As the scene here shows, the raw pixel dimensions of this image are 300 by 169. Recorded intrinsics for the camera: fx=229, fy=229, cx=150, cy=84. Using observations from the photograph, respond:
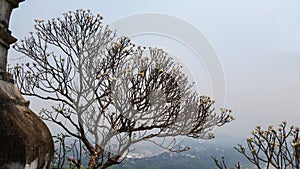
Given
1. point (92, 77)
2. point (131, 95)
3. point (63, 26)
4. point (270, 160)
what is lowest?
point (270, 160)

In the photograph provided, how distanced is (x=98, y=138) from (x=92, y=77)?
1.73 meters

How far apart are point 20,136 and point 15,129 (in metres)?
0.08

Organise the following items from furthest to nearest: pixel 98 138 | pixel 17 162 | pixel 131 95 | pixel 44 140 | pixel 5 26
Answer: pixel 98 138
pixel 131 95
pixel 5 26
pixel 44 140
pixel 17 162

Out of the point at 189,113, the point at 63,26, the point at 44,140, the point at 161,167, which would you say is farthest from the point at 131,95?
the point at 161,167

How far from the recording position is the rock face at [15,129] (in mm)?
1938

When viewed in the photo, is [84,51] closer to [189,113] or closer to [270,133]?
[189,113]

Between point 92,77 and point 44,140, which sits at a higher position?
point 92,77

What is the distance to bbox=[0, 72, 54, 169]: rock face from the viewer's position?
1.93m

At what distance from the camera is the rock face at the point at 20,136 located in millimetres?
1926

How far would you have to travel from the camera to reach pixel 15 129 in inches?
81.7

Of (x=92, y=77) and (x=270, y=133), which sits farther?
(x=92, y=77)

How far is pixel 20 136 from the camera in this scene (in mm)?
2076

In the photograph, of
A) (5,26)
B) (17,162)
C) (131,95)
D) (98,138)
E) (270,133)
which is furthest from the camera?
(98,138)

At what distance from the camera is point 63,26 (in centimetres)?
673
